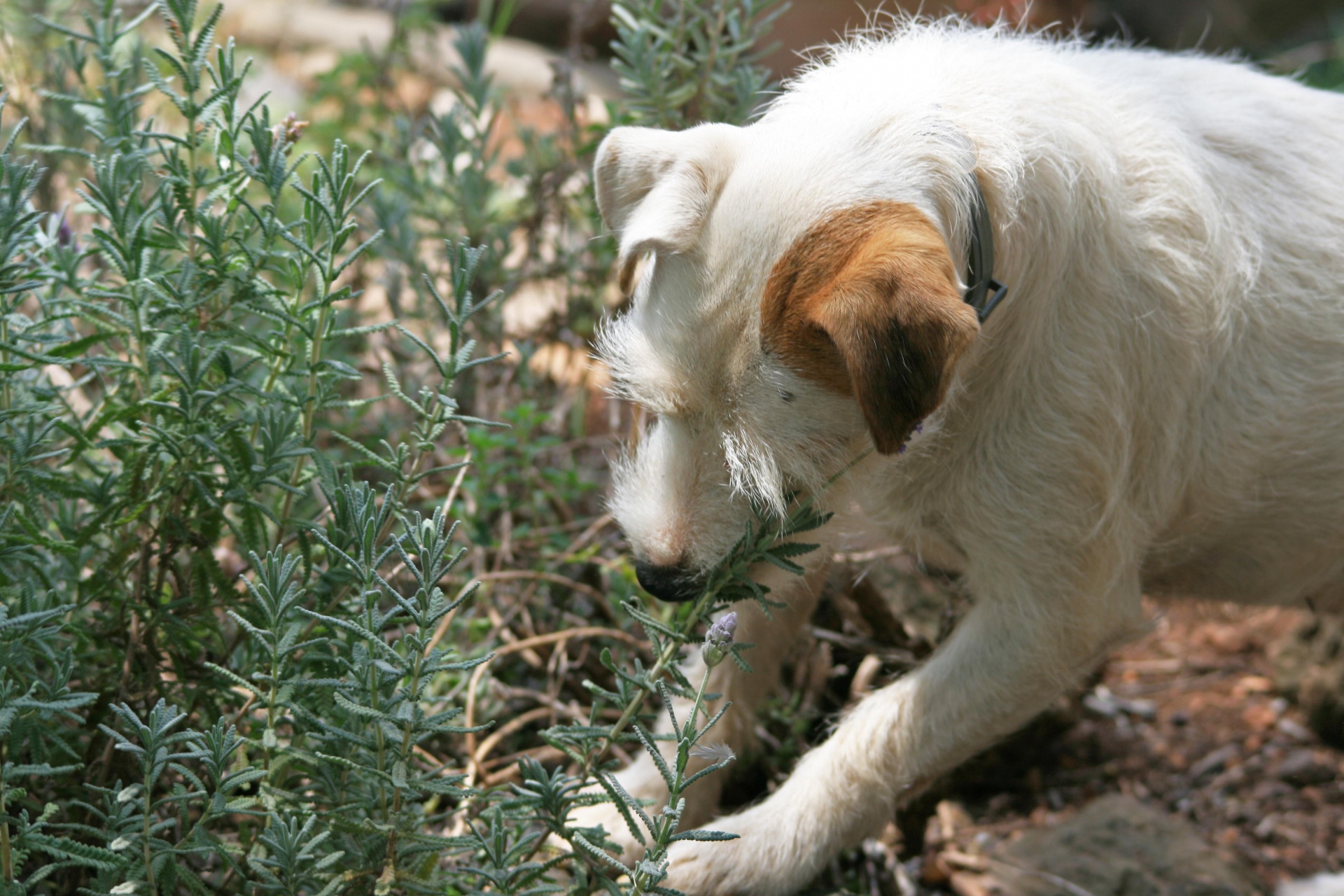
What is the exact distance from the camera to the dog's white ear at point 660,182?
6.35 feet

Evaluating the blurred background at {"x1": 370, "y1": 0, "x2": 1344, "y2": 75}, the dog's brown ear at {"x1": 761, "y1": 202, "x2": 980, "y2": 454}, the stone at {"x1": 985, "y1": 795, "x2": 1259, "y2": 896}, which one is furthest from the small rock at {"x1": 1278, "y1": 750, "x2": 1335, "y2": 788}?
the blurred background at {"x1": 370, "y1": 0, "x2": 1344, "y2": 75}

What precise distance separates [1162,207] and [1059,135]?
0.30m

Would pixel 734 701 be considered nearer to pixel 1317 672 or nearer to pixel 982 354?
pixel 982 354

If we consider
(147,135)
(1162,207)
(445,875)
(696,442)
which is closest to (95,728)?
(445,875)

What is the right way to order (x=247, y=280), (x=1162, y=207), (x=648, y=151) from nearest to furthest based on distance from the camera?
1. (x=247, y=280)
2. (x=648, y=151)
3. (x=1162, y=207)

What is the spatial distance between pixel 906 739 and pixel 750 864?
Answer: 1.38 feet

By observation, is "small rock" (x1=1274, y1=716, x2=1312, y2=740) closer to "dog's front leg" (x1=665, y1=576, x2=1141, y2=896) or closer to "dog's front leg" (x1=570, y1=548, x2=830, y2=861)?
"dog's front leg" (x1=665, y1=576, x2=1141, y2=896)

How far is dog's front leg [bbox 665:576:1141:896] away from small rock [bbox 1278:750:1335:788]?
1.51 meters

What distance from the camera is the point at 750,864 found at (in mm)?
2262

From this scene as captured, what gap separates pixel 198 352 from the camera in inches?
70.4

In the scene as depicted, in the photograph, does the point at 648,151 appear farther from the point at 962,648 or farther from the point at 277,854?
the point at 277,854

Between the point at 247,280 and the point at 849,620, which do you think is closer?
the point at 247,280

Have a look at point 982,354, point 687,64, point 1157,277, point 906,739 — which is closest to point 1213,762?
point 906,739

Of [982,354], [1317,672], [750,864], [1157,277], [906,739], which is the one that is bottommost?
[1317,672]
